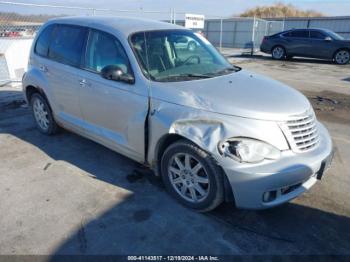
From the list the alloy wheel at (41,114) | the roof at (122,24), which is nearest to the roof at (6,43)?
the alloy wheel at (41,114)

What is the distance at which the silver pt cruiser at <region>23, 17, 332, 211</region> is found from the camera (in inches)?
109

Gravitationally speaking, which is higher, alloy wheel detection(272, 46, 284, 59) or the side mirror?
the side mirror

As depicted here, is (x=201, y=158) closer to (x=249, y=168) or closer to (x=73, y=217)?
(x=249, y=168)

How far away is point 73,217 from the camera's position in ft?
10.2

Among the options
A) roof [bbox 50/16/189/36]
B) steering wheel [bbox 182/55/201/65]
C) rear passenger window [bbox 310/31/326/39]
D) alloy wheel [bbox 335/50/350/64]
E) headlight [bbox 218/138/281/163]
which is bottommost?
alloy wheel [bbox 335/50/350/64]

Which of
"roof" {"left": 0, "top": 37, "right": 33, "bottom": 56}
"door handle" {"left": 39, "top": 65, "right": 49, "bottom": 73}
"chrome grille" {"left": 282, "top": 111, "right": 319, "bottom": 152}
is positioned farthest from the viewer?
"roof" {"left": 0, "top": 37, "right": 33, "bottom": 56}

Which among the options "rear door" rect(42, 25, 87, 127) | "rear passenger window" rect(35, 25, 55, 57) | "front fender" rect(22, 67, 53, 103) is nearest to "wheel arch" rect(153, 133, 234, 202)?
"rear door" rect(42, 25, 87, 127)

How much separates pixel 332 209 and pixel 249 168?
4.10 ft

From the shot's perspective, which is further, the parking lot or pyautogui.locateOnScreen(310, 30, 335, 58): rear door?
pyautogui.locateOnScreen(310, 30, 335, 58): rear door

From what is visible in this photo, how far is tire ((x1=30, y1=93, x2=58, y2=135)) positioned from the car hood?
2392mm

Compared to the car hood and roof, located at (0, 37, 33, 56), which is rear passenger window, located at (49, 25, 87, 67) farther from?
roof, located at (0, 37, 33, 56)

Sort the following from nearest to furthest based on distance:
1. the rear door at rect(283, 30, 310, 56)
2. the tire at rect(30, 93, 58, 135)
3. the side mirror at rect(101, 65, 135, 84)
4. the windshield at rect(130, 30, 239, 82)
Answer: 1. the side mirror at rect(101, 65, 135, 84)
2. the windshield at rect(130, 30, 239, 82)
3. the tire at rect(30, 93, 58, 135)
4. the rear door at rect(283, 30, 310, 56)

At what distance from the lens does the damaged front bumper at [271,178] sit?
269 centimetres

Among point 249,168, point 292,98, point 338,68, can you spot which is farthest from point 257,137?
point 338,68
